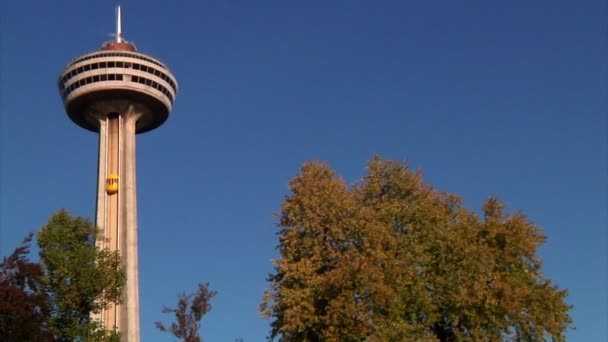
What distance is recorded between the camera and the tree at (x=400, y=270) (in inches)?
1548

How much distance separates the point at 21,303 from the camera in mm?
33719

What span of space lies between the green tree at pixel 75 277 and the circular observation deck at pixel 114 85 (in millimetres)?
40624

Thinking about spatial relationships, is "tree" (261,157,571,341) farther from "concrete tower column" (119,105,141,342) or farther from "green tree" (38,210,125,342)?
"concrete tower column" (119,105,141,342)

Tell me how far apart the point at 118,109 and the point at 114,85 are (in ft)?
13.9

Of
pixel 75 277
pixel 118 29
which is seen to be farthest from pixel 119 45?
pixel 75 277

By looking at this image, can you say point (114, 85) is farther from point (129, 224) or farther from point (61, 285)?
point (61, 285)

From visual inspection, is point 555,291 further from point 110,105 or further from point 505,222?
point 110,105

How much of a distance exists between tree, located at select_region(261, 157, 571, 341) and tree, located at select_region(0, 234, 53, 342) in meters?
11.7

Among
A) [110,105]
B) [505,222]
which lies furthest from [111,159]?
[505,222]

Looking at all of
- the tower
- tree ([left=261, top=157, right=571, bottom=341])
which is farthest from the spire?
tree ([left=261, top=157, right=571, bottom=341])

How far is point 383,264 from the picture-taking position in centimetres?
4109

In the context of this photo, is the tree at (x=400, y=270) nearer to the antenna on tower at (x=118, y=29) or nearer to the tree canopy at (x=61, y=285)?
the tree canopy at (x=61, y=285)

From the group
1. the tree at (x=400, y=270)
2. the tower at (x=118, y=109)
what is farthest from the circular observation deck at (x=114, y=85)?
the tree at (x=400, y=270)

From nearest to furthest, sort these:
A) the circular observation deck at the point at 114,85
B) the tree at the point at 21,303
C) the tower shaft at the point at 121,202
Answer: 1. the tree at the point at 21,303
2. the tower shaft at the point at 121,202
3. the circular observation deck at the point at 114,85
